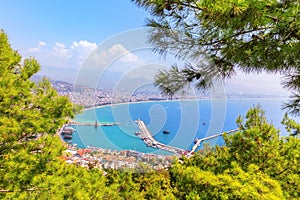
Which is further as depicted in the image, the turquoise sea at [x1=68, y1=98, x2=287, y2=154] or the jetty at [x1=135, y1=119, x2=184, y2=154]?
the jetty at [x1=135, y1=119, x2=184, y2=154]

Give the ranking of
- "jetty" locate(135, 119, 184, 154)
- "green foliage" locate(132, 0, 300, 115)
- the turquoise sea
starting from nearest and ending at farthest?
1. "green foliage" locate(132, 0, 300, 115)
2. the turquoise sea
3. "jetty" locate(135, 119, 184, 154)

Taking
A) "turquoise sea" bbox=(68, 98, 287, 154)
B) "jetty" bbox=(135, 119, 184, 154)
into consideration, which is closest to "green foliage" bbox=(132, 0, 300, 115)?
"turquoise sea" bbox=(68, 98, 287, 154)

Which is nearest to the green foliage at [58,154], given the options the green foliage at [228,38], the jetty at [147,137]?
the jetty at [147,137]

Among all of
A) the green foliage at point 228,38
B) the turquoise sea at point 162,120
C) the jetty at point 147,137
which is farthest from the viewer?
the jetty at point 147,137

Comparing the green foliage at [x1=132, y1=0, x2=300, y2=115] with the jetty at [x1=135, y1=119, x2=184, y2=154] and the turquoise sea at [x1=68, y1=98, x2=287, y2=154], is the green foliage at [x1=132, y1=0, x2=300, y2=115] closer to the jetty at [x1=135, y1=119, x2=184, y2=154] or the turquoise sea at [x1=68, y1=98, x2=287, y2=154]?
the turquoise sea at [x1=68, y1=98, x2=287, y2=154]

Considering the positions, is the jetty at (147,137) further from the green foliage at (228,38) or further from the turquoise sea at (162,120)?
the green foliage at (228,38)
